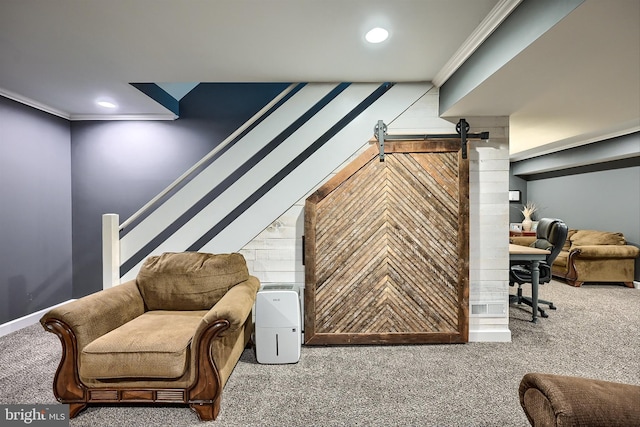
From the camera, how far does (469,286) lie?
2.96m

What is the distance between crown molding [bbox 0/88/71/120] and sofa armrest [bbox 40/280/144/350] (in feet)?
7.50

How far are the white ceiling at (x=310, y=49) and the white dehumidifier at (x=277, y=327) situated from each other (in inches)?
72.9

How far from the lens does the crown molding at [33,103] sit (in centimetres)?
305

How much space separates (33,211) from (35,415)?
7.40ft

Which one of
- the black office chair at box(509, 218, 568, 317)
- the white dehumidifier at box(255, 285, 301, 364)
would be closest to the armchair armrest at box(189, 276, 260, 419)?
the white dehumidifier at box(255, 285, 301, 364)

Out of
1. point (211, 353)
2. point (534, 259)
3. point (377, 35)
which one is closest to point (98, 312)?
point (211, 353)

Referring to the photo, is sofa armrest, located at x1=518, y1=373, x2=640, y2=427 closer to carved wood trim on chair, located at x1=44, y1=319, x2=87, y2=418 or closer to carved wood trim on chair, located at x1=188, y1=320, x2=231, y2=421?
carved wood trim on chair, located at x1=188, y1=320, x2=231, y2=421

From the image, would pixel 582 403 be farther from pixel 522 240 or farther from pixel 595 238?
pixel 522 240

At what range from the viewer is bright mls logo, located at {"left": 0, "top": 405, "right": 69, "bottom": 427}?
183 centimetres

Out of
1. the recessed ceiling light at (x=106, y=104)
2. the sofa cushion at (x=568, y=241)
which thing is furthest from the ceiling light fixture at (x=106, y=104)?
the sofa cushion at (x=568, y=241)

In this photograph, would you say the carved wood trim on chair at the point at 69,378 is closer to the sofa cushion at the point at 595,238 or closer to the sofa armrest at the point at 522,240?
the sofa armrest at the point at 522,240

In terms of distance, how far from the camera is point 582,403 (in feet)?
3.05

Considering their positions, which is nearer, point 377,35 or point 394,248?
point 377,35

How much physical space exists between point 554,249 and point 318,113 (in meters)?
3.28
